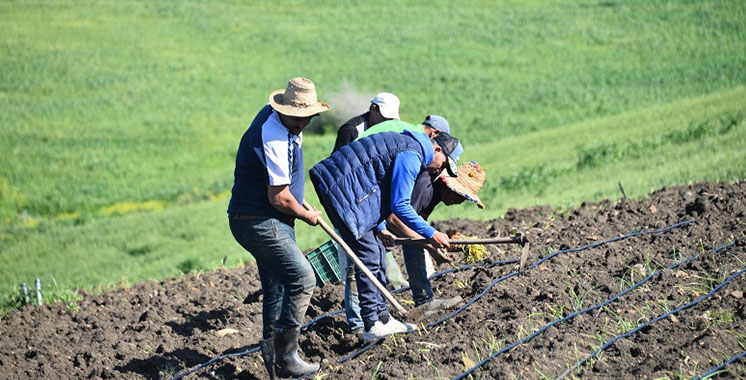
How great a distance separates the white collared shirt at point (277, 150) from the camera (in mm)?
5570

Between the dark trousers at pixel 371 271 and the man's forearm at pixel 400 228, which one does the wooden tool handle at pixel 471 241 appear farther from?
the dark trousers at pixel 371 271

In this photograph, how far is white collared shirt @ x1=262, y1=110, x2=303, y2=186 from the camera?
219 inches

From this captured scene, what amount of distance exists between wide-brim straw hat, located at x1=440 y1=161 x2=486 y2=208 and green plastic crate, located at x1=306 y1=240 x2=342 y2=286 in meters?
1.37

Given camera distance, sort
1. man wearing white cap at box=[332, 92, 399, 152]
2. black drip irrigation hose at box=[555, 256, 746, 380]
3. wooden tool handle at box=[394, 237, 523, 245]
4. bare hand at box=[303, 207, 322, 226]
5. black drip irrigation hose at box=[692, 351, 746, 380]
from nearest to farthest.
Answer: black drip irrigation hose at box=[692, 351, 746, 380], black drip irrigation hose at box=[555, 256, 746, 380], bare hand at box=[303, 207, 322, 226], wooden tool handle at box=[394, 237, 523, 245], man wearing white cap at box=[332, 92, 399, 152]

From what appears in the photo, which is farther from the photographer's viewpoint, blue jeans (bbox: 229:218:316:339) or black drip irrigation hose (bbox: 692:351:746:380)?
blue jeans (bbox: 229:218:316:339)

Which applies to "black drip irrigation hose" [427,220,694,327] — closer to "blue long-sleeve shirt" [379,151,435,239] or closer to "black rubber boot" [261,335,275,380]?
"blue long-sleeve shirt" [379,151,435,239]

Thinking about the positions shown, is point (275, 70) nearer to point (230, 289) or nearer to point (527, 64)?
point (527, 64)

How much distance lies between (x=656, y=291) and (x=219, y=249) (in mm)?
7202

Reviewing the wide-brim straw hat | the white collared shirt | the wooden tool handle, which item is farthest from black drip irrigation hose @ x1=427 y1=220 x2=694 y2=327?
the white collared shirt

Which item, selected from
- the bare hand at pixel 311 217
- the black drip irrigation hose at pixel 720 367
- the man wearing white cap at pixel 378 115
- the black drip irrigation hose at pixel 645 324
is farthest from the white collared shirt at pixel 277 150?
the black drip irrigation hose at pixel 720 367

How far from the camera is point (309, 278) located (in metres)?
5.91

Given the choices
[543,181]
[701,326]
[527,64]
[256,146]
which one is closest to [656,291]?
[701,326]

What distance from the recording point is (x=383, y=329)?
6312 millimetres

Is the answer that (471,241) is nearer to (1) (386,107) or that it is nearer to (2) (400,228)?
(2) (400,228)
